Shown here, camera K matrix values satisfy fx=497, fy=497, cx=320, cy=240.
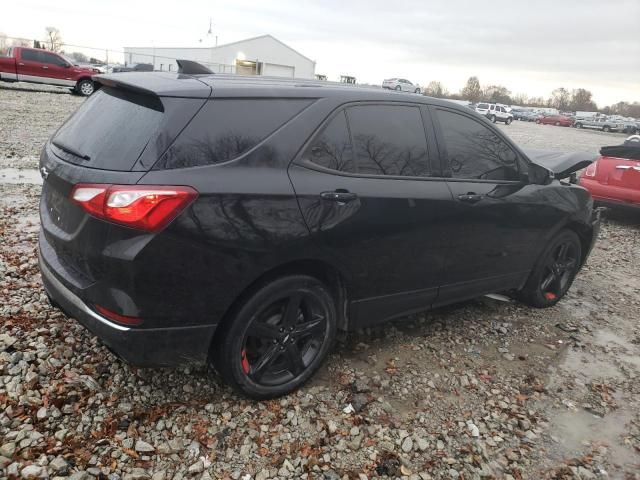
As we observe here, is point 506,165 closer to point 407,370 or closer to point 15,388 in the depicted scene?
point 407,370

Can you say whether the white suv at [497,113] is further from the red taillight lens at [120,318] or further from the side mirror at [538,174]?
the red taillight lens at [120,318]

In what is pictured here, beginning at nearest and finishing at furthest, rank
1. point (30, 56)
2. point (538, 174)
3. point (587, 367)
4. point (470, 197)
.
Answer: point (470, 197) → point (587, 367) → point (538, 174) → point (30, 56)

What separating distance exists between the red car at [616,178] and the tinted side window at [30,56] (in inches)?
856

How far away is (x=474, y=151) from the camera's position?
3.65m

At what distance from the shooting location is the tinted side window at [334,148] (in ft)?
9.04

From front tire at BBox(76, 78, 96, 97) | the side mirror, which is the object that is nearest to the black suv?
the side mirror

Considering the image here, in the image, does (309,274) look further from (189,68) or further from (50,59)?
(50,59)

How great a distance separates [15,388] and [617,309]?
16.5 ft

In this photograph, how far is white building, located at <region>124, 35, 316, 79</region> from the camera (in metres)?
47.8

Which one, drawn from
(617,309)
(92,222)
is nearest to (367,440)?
(92,222)

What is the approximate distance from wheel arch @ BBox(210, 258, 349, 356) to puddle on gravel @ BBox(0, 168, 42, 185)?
18.1 ft

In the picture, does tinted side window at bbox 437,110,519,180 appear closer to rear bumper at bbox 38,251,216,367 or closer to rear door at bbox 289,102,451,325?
rear door at bbox 289,102,451,325

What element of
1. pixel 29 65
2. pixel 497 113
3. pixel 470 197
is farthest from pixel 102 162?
pixel 497 113

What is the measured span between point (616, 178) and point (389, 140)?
254 inches
